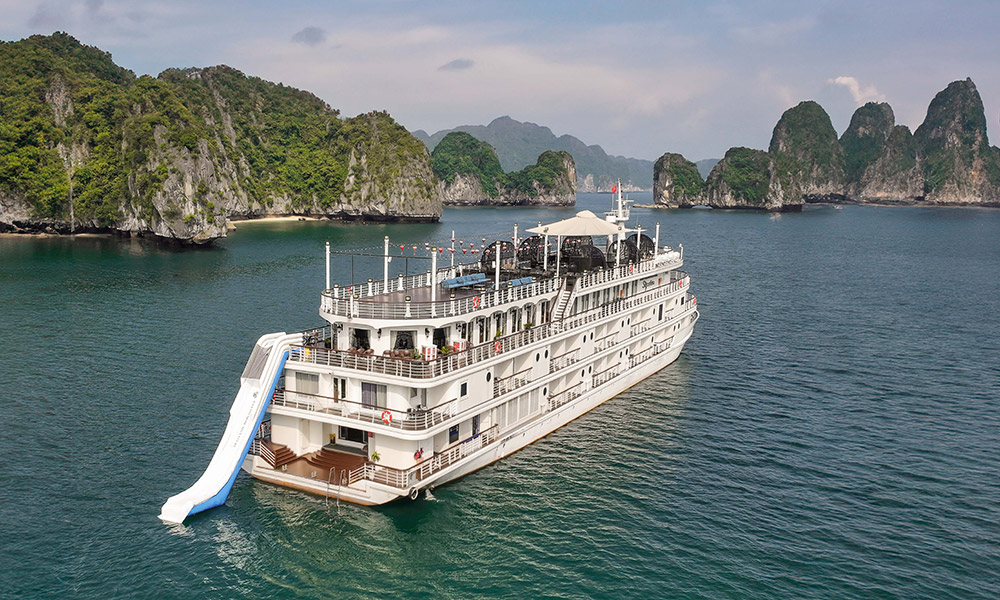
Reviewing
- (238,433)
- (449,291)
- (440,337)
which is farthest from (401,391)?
(449,291)

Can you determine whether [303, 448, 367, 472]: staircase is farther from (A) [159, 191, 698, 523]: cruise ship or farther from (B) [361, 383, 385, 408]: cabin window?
(B) [361, 383, 385, 408]: cabin window

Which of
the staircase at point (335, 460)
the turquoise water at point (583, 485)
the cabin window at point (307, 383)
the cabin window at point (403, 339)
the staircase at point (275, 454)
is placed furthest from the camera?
the cabin window at point (403, 339)

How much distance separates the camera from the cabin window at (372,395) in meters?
32.5

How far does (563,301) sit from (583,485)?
472 inches

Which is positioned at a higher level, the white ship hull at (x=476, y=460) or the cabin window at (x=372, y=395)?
the cabin window at (x=372, y=395)

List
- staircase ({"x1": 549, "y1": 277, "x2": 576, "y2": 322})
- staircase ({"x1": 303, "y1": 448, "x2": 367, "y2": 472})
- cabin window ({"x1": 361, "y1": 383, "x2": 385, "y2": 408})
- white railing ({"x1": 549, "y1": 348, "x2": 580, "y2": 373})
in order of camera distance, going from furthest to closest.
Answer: staircase ({"x1": 549, "y1": 277, "x2": 576, "y2": 322}) < white railing ({"x1": 549, "y1": 348, "x2": 580, "y2": 373}) < cabin window ({"x1": 361, "y1": 383, "x2": 385, "y2": 408}) < staircase ({"x1": 303, "y1": 448, "x2": 367, "y2": 472})

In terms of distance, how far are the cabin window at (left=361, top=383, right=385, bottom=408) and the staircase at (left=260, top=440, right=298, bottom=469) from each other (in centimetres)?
420

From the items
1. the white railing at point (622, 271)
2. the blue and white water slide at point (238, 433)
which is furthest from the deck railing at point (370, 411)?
the white railing at point (622, 271)

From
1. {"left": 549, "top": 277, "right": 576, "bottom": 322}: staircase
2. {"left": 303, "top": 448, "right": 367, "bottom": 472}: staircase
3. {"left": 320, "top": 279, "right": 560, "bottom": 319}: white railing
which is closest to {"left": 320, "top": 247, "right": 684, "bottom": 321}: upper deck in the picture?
{"left": 320, "top": 279, "right": 560, "bottom": 319}: white railing

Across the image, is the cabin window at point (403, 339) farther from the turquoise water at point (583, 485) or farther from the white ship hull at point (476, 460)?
the turquoise water at point (583, 485)

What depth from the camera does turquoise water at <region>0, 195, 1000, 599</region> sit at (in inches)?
1070

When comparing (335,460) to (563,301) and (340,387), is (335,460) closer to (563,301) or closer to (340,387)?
(340,387)

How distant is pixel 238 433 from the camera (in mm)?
32344

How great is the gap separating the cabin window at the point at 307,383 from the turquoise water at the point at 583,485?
4495 mm
